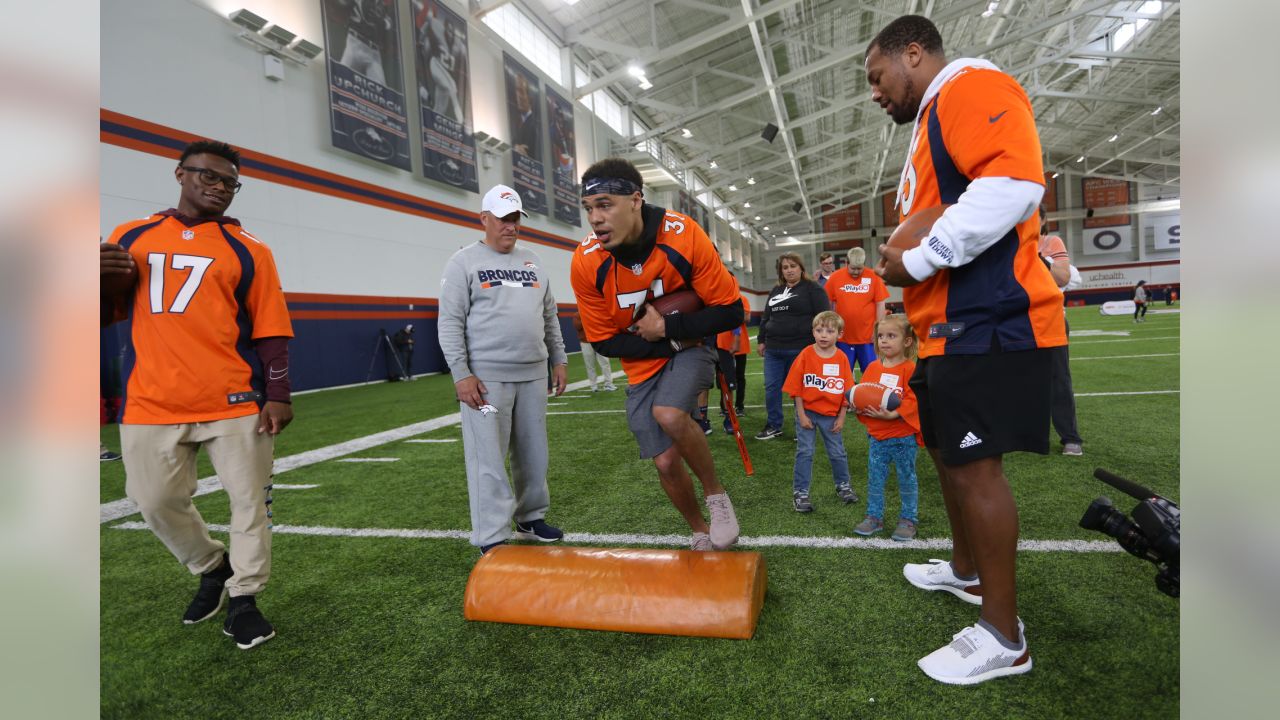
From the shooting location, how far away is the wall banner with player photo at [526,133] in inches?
648

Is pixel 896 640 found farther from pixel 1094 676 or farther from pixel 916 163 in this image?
pixel 916 163

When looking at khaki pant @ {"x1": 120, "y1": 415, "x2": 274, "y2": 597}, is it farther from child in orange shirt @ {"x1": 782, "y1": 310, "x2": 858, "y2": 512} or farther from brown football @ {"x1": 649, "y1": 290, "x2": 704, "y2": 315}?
child in orange shirt @ {"x1": 782, "y1": 310, "x2": 858, "y2": 512}

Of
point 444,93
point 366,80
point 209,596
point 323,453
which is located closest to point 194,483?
point 209,596

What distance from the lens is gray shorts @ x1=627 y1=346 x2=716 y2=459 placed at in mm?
2732

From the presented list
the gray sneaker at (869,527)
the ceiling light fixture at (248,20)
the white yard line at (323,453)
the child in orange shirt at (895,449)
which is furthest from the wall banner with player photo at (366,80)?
the gray sneaker at (869,527)

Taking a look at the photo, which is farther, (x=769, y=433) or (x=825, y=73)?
(x=825, y=73)

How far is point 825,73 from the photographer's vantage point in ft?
76.3

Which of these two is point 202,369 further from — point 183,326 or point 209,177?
point 209,177

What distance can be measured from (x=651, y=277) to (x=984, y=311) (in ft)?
4.45

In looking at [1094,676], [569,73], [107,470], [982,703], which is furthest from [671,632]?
[569,73]

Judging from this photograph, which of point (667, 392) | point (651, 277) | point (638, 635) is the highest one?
point (651, 277)

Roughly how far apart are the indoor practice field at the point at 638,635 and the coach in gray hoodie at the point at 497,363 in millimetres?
360

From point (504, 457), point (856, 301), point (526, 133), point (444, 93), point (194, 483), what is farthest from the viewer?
point (526, 133)
